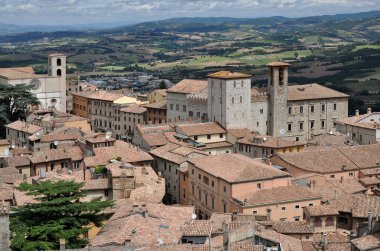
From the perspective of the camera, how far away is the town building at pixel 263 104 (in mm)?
70188

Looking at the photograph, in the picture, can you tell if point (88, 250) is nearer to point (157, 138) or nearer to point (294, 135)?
point (157, 138)

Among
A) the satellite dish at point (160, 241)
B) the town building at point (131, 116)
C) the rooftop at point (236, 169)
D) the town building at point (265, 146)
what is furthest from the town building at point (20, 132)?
the satellite dish at point (160, 241)

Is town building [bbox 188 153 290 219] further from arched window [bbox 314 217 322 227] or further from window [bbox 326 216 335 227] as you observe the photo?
window [bbox 326 216 335 227]

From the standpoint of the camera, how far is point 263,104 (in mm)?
73688

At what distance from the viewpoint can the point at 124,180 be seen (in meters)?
45.0

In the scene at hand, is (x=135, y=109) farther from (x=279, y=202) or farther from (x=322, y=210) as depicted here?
(x=322, y=210)

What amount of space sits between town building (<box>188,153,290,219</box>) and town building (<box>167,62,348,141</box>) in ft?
60.8

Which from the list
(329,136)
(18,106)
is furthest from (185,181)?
(18,106)

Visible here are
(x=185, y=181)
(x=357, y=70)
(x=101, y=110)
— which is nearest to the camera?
(x=185, y=181)

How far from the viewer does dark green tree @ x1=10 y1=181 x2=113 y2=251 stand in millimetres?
31688

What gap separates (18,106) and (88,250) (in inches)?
2302

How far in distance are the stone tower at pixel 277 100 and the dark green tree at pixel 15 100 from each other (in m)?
29.8

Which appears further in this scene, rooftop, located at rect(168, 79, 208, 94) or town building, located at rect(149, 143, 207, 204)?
rooftop, located at rect(168, 79, 208, 94)

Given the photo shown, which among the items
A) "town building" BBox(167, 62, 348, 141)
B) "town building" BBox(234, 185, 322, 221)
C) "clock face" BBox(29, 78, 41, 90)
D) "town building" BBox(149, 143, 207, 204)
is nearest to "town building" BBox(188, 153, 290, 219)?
"town building" BBox(234, 185, 322, 221)
